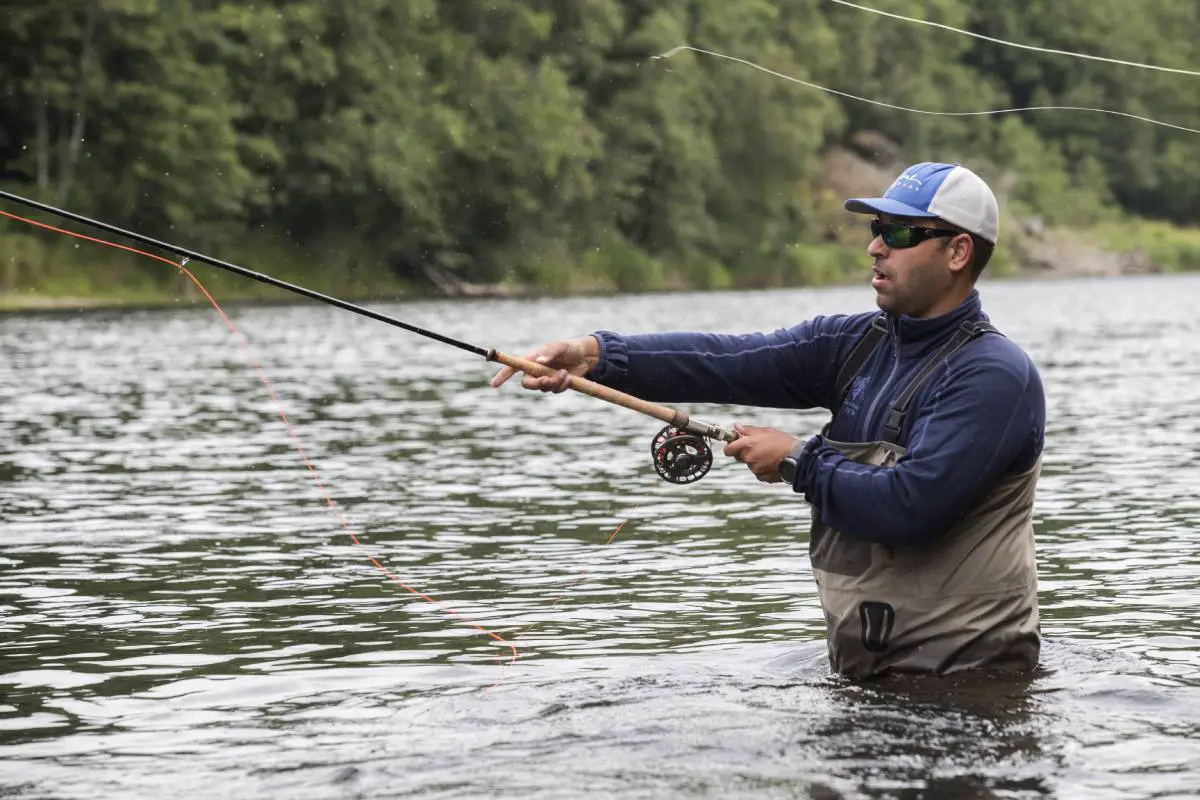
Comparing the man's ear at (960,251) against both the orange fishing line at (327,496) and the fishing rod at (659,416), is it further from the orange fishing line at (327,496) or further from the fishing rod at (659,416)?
the orange fishing line at (327,496)

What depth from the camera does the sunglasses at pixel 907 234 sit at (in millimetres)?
6070

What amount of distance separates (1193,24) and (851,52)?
100 ft

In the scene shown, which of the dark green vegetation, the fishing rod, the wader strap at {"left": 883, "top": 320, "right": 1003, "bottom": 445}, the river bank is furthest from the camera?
the dark green vegetation

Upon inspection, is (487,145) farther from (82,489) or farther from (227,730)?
(227,730)

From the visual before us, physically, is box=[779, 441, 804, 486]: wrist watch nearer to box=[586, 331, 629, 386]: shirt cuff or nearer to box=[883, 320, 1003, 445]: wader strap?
box=[883, 320, 1003, 445]: wader strap

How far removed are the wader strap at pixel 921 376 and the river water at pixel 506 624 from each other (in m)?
0.79

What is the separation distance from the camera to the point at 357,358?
3048 cm

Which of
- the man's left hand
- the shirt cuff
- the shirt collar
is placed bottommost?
the man's left hand

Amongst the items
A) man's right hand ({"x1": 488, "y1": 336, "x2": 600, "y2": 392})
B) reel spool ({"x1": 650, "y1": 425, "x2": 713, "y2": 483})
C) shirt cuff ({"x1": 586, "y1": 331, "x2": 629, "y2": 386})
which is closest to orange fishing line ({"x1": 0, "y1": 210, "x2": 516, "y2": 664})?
man's right hand ({"x1": 488, "y1": 336, "x2": 600, "y2": 392})

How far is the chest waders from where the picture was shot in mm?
6000

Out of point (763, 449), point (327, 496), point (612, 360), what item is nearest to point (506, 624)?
point (612, 360)

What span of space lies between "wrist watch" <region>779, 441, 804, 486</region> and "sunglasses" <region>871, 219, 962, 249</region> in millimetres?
662

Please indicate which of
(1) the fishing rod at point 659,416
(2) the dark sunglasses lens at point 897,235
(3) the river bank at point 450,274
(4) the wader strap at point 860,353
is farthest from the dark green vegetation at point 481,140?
(2) the dark sunglasses lens at point 897,235

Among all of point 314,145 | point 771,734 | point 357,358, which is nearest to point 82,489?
point 771,734
